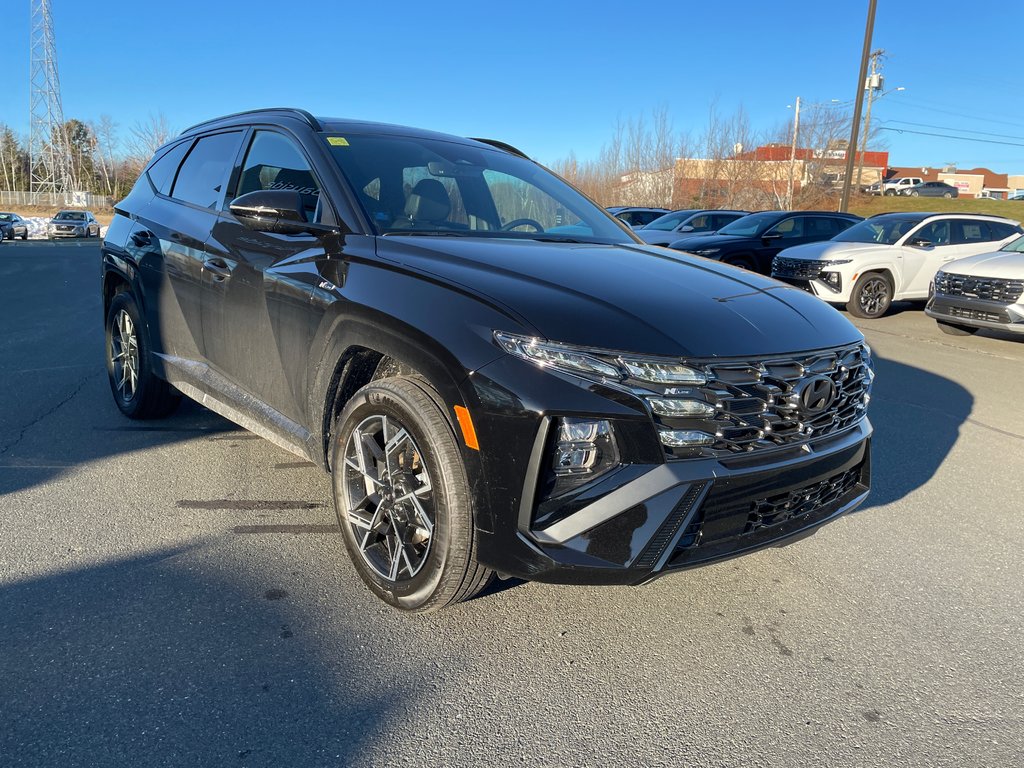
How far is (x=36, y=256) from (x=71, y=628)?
25.9 meters

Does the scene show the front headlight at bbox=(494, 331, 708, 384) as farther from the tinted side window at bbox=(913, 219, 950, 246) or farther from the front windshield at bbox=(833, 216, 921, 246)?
the tinted side window at bbox=(913, 219, 950, 246)

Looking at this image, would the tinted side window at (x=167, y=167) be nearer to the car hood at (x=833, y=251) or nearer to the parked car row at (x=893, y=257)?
the parked car row at (x=893, y=257)

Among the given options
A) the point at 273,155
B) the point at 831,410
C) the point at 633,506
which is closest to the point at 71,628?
the point at 633,506

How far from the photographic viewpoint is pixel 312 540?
3340mm

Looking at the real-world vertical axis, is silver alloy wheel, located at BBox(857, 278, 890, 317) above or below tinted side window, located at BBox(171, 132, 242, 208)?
below

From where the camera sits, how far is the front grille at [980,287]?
8.51 metres

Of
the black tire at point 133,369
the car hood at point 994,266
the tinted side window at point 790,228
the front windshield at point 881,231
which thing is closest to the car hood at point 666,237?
the tinted side window at point 790,228

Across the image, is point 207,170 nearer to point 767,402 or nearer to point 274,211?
point 274,211

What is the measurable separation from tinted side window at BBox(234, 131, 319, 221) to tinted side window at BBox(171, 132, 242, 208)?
0.72ft

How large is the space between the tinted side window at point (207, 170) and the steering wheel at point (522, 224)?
1.54 meters

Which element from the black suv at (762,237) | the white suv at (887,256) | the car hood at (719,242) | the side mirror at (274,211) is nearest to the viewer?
the side mirror at (274,211)

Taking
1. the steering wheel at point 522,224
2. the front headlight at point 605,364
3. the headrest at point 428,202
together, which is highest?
the headrest at point 428,202

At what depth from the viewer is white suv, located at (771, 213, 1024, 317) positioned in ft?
37.5

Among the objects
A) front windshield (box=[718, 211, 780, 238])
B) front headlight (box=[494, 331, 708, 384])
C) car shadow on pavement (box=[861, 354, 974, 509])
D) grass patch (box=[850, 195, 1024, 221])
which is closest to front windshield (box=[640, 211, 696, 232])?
front windshield (box=[718, 211, 780, 238])
